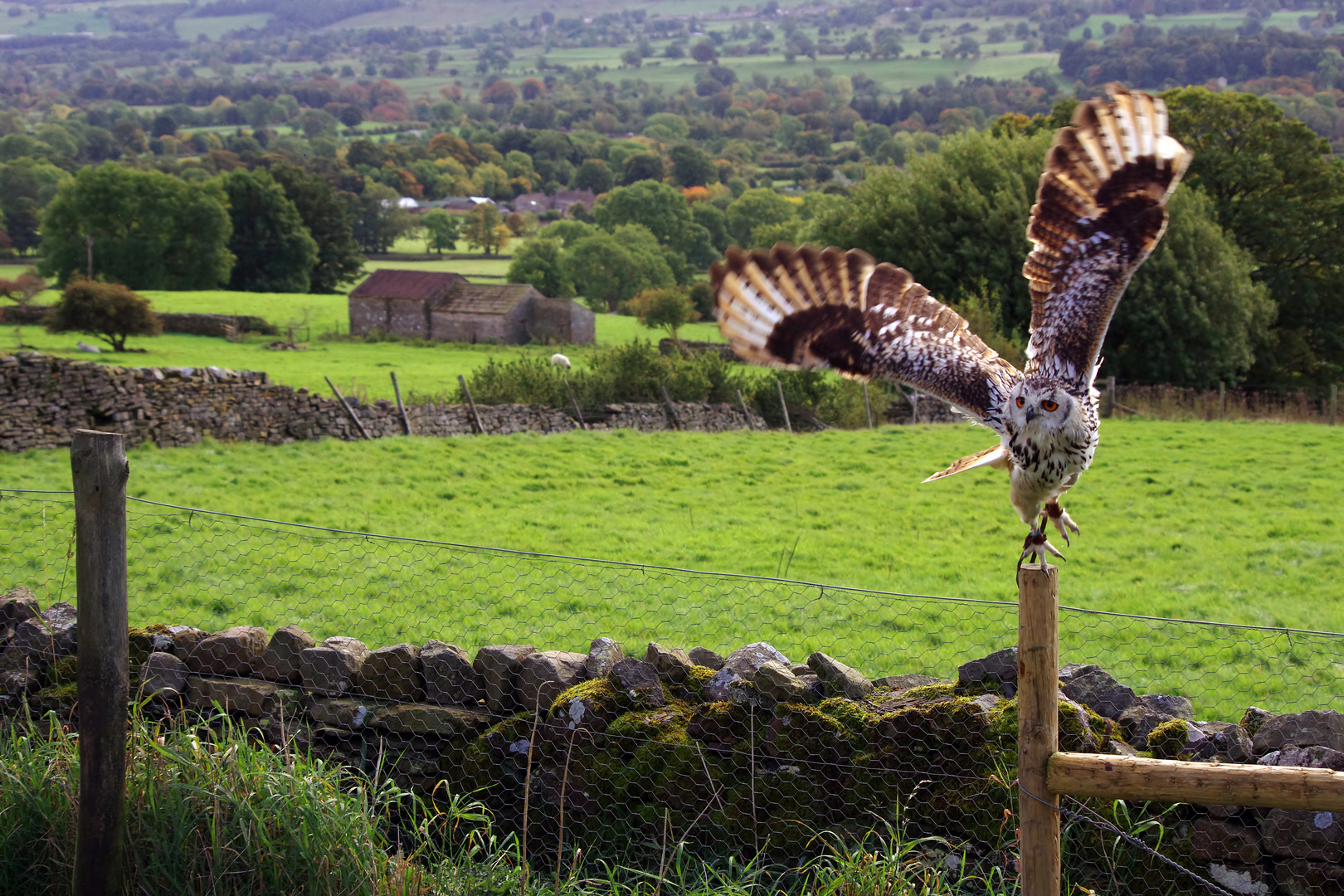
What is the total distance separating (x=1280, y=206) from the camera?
3494cm

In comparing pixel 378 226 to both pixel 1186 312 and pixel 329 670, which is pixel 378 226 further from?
pixel 329 670

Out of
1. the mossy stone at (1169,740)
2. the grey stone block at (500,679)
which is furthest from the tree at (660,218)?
the mossy stone at (1169,740)

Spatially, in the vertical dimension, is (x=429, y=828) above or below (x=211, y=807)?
below

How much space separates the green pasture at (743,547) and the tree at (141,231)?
5260 centimetres

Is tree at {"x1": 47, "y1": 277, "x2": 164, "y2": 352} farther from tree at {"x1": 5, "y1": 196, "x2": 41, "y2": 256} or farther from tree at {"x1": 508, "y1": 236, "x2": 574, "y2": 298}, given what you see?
tree at {"x1": 5, "y1": 196, "x2": 41, "y2": 256}

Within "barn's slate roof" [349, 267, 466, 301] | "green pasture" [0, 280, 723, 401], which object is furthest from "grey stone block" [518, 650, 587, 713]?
"barn's slate roof" [349, 267, 466, 301]

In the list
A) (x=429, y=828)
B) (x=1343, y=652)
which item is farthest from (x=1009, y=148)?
(x=429, y=828)

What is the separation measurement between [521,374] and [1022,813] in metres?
21.5

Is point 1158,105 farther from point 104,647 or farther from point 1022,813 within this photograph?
point 104,647

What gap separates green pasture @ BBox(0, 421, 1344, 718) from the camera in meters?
8.51

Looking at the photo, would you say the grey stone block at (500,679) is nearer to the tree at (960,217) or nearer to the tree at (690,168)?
the tree at (960,217)

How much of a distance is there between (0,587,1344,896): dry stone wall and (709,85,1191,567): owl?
4.20 ft

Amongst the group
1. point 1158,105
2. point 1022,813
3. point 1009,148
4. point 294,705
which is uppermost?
point 1009,148

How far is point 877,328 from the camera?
429 centimetres
